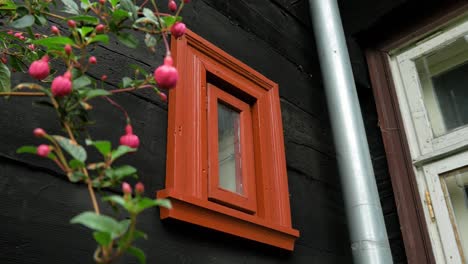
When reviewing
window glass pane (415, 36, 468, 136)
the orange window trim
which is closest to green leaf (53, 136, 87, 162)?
the orange window trim

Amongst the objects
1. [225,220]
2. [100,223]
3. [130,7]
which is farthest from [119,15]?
[225,220]

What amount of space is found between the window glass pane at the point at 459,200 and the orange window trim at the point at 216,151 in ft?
2.47

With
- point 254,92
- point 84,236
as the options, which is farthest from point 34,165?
point 254,92

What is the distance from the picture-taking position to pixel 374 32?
234cm

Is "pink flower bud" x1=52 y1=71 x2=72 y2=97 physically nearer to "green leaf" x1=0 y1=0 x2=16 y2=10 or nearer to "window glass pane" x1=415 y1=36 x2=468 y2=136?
"green leaf" x1=0 y1=0 x2=16 y2=10

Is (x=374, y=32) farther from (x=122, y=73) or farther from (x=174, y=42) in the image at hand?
(x=122, y=73)

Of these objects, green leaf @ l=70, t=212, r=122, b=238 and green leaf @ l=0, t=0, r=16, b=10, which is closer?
green leaf @ l=70, t=212, r=122, b=238

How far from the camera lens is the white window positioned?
72.7 inches

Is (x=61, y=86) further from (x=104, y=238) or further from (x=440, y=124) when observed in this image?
(x=440, y=124)

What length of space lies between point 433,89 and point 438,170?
413mm

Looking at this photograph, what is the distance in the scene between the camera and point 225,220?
4.40 feet

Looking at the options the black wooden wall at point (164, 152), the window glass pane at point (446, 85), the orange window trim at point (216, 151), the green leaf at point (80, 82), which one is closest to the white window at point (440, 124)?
the window glass pane at point (446, 85)

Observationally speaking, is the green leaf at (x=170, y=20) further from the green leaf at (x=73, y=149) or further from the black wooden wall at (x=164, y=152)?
the black wooden wall at (x=164, y=152)

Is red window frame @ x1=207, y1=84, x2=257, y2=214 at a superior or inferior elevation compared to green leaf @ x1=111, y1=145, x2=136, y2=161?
superior
